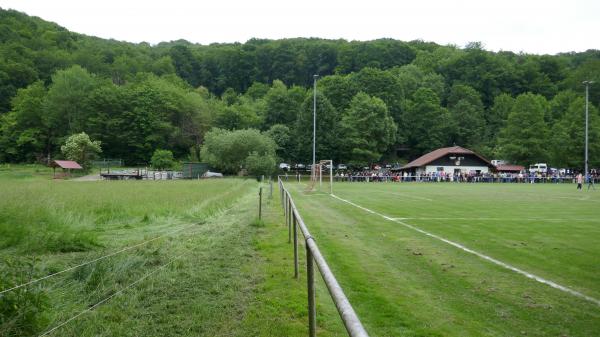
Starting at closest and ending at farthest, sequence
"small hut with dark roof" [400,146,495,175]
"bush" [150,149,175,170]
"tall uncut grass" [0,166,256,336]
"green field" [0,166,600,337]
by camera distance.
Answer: "tall uncut grass" [0,166,256,336], "green field" [0,166,600,337], "small hut with dark roof" [400,146,495,175], "bush" [150,149,175,170]

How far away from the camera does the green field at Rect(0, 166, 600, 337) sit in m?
5.08

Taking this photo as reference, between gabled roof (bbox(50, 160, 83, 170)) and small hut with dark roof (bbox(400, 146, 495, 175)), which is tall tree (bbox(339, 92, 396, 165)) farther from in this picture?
gabled roof (bbox(50, 160, 83, 170))

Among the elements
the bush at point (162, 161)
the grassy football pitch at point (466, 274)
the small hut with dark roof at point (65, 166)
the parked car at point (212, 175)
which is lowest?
the grassy football pitch at point (466, 274)

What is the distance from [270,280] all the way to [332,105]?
76.6 metres

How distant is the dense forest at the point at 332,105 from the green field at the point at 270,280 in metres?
59.9

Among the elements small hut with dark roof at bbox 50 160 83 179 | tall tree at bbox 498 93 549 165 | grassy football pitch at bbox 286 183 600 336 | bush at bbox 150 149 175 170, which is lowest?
grassy football pitch at bbox 286 183 600 336

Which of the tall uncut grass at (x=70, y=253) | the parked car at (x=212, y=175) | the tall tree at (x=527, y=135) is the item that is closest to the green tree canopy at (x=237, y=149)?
the parked car at (x=212, y=175)

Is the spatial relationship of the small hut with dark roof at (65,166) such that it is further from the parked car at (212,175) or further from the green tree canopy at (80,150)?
the parked car at (212,175)

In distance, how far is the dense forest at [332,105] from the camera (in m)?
73.8

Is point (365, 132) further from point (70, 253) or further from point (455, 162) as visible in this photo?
point (70, 253)

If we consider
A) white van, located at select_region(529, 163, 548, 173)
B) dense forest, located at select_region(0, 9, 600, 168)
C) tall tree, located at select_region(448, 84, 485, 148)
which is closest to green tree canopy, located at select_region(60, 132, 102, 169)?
dense forest, located at select_region(0, 9, 600, 168)

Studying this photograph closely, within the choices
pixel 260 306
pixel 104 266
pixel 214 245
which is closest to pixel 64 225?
pixel 214 245

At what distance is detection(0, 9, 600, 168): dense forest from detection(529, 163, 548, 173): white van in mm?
1033

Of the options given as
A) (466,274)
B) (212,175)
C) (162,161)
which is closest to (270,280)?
(466,274)
